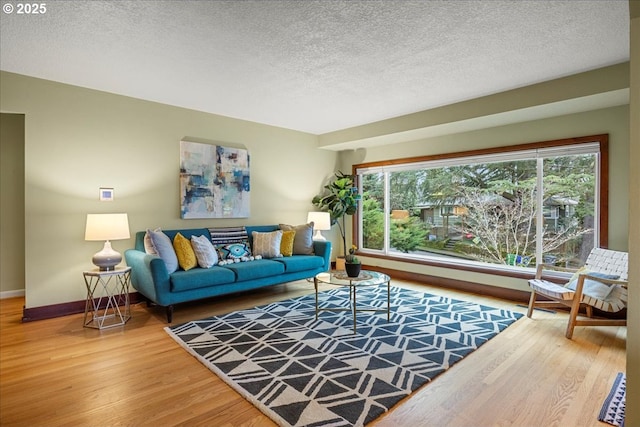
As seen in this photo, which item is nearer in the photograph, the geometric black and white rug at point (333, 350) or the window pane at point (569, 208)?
the geometric black and white rug at point (333, 350)

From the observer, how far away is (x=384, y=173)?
6.13m

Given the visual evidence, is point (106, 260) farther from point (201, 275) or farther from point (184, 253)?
point (201, 275)

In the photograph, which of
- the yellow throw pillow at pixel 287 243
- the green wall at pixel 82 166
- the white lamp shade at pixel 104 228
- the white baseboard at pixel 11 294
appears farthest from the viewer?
the yellow throw pillow at pixel 287 243

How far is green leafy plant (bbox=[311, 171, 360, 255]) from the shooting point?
19.8ft

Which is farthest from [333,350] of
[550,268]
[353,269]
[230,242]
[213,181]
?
[213,181]

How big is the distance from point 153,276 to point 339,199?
350 centimetres

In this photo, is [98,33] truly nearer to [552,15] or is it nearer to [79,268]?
[79,268]

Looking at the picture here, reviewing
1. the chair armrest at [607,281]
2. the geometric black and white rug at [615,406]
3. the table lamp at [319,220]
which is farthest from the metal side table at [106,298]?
the chair armrest at [607,281]

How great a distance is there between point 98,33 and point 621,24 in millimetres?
3962

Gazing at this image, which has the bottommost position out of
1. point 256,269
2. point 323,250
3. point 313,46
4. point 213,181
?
point 256,269

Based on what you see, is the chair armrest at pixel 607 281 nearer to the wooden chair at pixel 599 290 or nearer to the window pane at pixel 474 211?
the wooden chair at pixel 599 290

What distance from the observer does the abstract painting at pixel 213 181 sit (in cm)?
457

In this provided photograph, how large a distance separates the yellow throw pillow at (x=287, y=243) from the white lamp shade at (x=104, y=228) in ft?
6.85

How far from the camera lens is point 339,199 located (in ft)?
19.9
